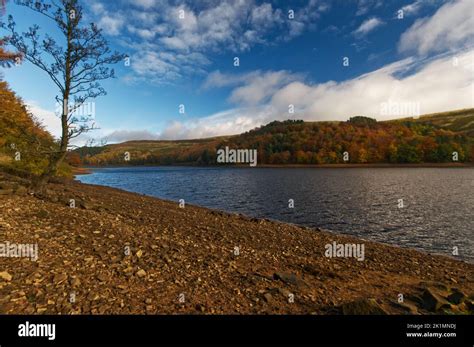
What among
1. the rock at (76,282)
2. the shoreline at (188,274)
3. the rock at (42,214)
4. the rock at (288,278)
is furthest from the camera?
the rock at (42,214)

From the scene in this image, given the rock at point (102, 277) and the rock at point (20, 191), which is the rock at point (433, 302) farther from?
the rock at point (20, 191)

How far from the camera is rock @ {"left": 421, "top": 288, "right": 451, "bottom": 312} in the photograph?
765cm

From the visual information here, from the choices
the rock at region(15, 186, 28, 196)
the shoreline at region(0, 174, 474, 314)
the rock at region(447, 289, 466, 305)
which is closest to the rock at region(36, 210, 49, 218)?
the shoreline at region(0, 174, 474, 314)

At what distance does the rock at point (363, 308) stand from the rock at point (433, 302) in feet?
7.58

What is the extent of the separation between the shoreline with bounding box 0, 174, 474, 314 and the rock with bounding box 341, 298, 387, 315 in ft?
0.08

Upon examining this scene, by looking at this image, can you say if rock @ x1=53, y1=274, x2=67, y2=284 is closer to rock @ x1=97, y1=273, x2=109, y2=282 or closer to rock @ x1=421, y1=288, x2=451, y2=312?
rock @ x1=97, y1=273, x2=109, y2=282

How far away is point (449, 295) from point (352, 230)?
17.0 metres

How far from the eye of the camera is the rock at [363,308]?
22.1 feet

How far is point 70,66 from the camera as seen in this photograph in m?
17.1

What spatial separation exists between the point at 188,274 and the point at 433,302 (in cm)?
806

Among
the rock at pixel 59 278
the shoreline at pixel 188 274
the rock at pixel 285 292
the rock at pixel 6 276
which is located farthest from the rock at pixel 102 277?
the rock at pixel 285 292

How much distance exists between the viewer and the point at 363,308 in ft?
22.5

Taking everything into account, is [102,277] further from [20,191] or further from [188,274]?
[20,191]
